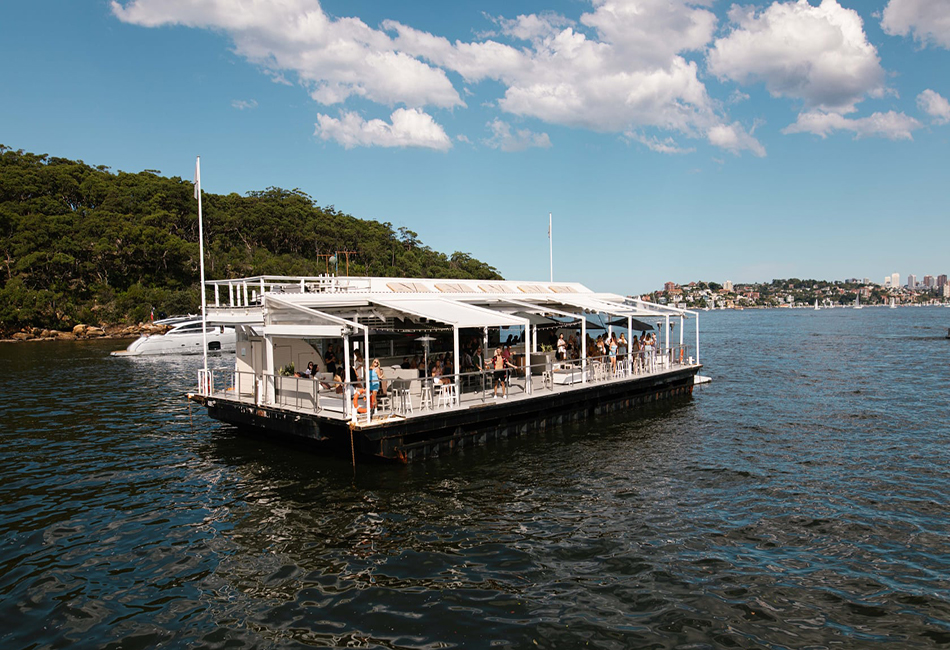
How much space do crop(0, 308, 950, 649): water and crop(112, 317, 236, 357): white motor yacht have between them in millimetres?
28201

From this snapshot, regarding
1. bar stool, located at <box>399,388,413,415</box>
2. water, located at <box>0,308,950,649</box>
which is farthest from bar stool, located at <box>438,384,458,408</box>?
water, located at <box>0,308,950,649</box>

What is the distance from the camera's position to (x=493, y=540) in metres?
11.6

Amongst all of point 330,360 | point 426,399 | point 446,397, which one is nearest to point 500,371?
point 446,397

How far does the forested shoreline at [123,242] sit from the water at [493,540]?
58.0 meters

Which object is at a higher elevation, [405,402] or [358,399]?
[358,399]

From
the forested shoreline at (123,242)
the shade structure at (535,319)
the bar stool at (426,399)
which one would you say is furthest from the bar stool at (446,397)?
the forested shoreline at (123,242)

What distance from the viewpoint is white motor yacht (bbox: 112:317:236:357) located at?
47625mm

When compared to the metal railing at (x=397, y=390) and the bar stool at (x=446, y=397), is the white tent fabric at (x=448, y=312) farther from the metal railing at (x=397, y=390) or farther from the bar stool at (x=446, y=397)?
the bar stool at (x=446, y=397)

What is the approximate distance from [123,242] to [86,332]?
640 inches

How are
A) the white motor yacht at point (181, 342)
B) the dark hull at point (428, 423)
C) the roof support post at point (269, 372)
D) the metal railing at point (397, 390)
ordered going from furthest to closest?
the white motor yacht at point (181, 342), the roof support post at point (269, 372), the metal railing at point (397, 390), the dark hull at point (428, 423)

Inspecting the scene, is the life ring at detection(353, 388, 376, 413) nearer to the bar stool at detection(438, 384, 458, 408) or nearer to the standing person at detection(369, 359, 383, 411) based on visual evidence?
the standing person at detection(369, 359, 383, 411)

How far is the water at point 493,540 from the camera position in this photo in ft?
28.6

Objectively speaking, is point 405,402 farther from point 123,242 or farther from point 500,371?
point 123,242

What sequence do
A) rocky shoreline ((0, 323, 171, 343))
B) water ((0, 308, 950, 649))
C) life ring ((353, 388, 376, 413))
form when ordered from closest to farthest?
water ((0, 308, 950, 649)), life ring ((353, 388, 376, 413)), rocky shoreline ((0, 323, 171, 343))
